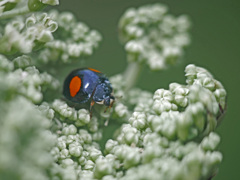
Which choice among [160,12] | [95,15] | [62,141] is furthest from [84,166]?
[95,15]

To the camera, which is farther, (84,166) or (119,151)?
(84,166)

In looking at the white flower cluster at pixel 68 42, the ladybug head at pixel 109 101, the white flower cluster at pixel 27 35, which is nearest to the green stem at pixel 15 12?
→ the white flower cluster at pixel 27 35

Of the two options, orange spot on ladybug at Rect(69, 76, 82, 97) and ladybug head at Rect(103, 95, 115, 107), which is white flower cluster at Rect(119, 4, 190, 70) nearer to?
ladybug head at Rect(103, 95, 115, 107)

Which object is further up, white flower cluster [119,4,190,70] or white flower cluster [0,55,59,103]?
white flower cluster [119,4,190,70]

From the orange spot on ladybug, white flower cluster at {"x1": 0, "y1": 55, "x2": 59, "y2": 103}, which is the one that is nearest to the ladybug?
Answer: the orange spot on ladybug

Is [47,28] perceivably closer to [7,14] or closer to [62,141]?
[7,14]

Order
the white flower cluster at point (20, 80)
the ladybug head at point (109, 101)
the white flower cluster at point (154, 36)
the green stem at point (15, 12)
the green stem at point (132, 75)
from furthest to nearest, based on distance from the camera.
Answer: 1. the green stem at point (132, 75)
2. the white flower cluster at point (154, 36)
3. the ladybug head at point (109, 101)
4. the green stem at point (15, 12)
5. the white flower cluster at point (20, 80)

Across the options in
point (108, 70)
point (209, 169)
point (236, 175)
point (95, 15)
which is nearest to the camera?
point (209, 169)

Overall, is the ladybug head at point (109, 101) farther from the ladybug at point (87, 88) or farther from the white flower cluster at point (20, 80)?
the white flower cluster at point (20, 80)
